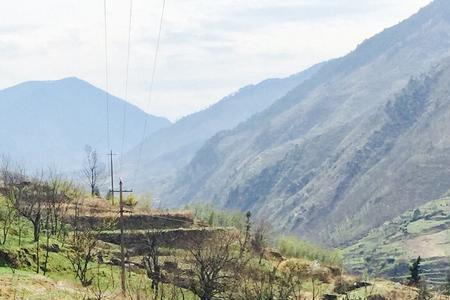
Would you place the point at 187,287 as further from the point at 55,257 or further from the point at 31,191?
the point at 31,191

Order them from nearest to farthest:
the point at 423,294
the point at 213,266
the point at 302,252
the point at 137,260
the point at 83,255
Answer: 1. the point at 213,266
2. the point at 423,294
3. the point at 83,255
4. the point at 137,260
5. the point at 302,252

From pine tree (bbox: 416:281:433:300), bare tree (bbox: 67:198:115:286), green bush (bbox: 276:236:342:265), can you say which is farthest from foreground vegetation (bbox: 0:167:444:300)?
green bush (bbox: 276:236:342:265)

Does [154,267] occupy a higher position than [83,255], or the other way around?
[83,255]

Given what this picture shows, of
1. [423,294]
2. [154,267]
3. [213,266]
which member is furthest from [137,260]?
[423,294]

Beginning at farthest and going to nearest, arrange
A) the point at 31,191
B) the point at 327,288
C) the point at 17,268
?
1. the point at 31,191
2. the point at 327,288
3. the point at 17,268

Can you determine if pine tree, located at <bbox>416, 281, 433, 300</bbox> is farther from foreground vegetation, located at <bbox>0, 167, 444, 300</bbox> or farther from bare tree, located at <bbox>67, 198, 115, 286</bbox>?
bare tree, located at <bbox>67, 198, 115, 286</bbox>

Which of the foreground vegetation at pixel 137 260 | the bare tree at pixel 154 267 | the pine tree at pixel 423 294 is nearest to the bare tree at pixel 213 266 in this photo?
the foreground vegetation at pixel 137 260

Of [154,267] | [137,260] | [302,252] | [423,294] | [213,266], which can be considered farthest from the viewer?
[302,252]

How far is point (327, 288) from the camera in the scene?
4045 inches

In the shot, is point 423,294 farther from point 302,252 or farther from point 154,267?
point 302,252

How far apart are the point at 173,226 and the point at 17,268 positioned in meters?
52.1

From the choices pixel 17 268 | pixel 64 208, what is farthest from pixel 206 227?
pixel 17 268

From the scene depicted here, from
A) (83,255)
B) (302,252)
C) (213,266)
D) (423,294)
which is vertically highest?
(302,252)

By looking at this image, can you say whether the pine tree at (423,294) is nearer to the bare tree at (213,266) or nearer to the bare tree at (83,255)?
Answer: the bare tree at (213,266)
